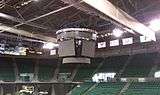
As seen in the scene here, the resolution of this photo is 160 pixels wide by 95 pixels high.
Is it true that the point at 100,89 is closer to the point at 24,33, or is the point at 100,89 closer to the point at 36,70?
the point at 36,70

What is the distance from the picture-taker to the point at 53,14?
12.3 metres

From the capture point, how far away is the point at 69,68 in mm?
20547

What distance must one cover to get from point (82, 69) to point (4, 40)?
20.9 feet

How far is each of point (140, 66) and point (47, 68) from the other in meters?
7.73

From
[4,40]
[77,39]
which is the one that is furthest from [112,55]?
[77,39]

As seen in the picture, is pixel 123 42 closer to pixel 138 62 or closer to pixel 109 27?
pixel 138 62

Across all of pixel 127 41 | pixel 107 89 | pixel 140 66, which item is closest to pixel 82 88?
pixel 107 89

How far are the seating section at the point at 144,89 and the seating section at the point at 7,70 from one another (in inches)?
358

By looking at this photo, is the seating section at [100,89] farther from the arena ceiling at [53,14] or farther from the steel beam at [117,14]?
the steel beam at [117,14]

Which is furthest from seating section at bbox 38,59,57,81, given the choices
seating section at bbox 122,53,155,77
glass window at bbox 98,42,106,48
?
seating section at bbox 122,53,155,77

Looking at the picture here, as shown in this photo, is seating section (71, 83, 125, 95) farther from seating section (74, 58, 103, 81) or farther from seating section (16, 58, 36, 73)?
seating section (16, 58, 36, 73)

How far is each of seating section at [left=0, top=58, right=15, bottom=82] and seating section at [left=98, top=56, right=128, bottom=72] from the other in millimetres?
6946

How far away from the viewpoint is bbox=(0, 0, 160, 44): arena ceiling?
1089 centimetres

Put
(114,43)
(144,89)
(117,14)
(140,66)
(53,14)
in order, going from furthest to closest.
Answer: (114,43)
(140,66)
(144,89)
(53,14)
(117,14)
